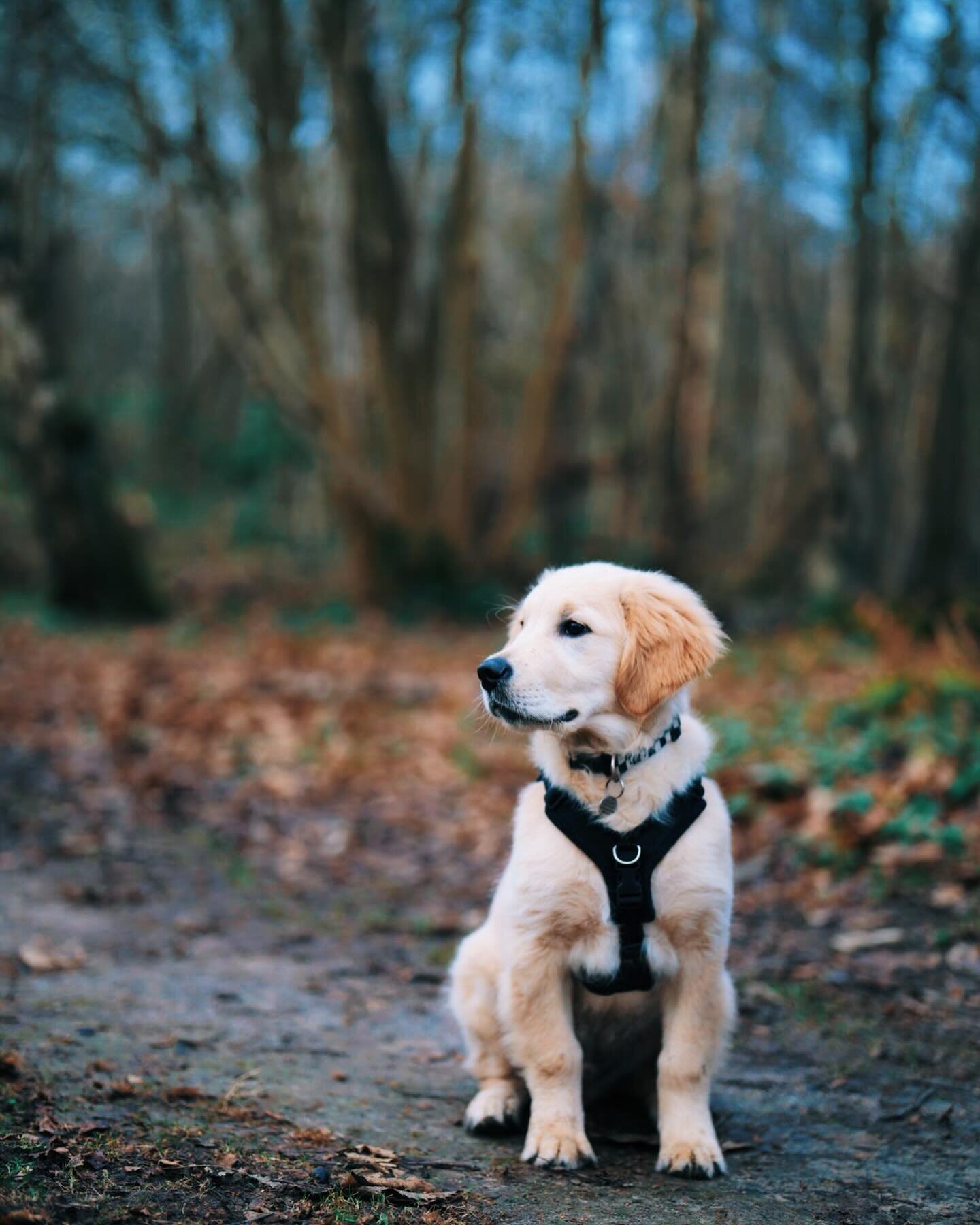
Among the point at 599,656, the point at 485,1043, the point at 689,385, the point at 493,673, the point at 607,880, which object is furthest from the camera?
the point at 689,385

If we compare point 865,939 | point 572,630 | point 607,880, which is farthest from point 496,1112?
point 865,939

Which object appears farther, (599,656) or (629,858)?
(599,656)

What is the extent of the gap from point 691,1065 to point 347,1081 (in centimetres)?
129

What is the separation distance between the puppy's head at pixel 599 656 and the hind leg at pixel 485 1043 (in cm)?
82

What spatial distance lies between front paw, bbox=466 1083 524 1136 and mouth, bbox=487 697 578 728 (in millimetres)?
1189

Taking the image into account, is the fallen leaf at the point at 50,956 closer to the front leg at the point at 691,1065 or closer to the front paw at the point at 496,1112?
the front paw at the point at 496,1112

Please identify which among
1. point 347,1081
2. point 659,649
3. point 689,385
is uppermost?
point 689,385

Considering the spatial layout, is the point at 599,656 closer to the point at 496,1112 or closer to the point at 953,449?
the point at 496,1112

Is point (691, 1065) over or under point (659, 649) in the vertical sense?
under

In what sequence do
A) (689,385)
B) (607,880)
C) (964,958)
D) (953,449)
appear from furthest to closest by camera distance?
(689,385) < (953,449) < (964,958) < (607,880)

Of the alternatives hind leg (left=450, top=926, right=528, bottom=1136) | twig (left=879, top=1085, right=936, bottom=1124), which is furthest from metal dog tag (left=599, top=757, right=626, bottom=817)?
twig (left=879, top=1085, right=936, bottom=1124)

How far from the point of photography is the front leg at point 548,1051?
3.46 metres

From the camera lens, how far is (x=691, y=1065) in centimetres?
347

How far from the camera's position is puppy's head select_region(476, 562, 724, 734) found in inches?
140
